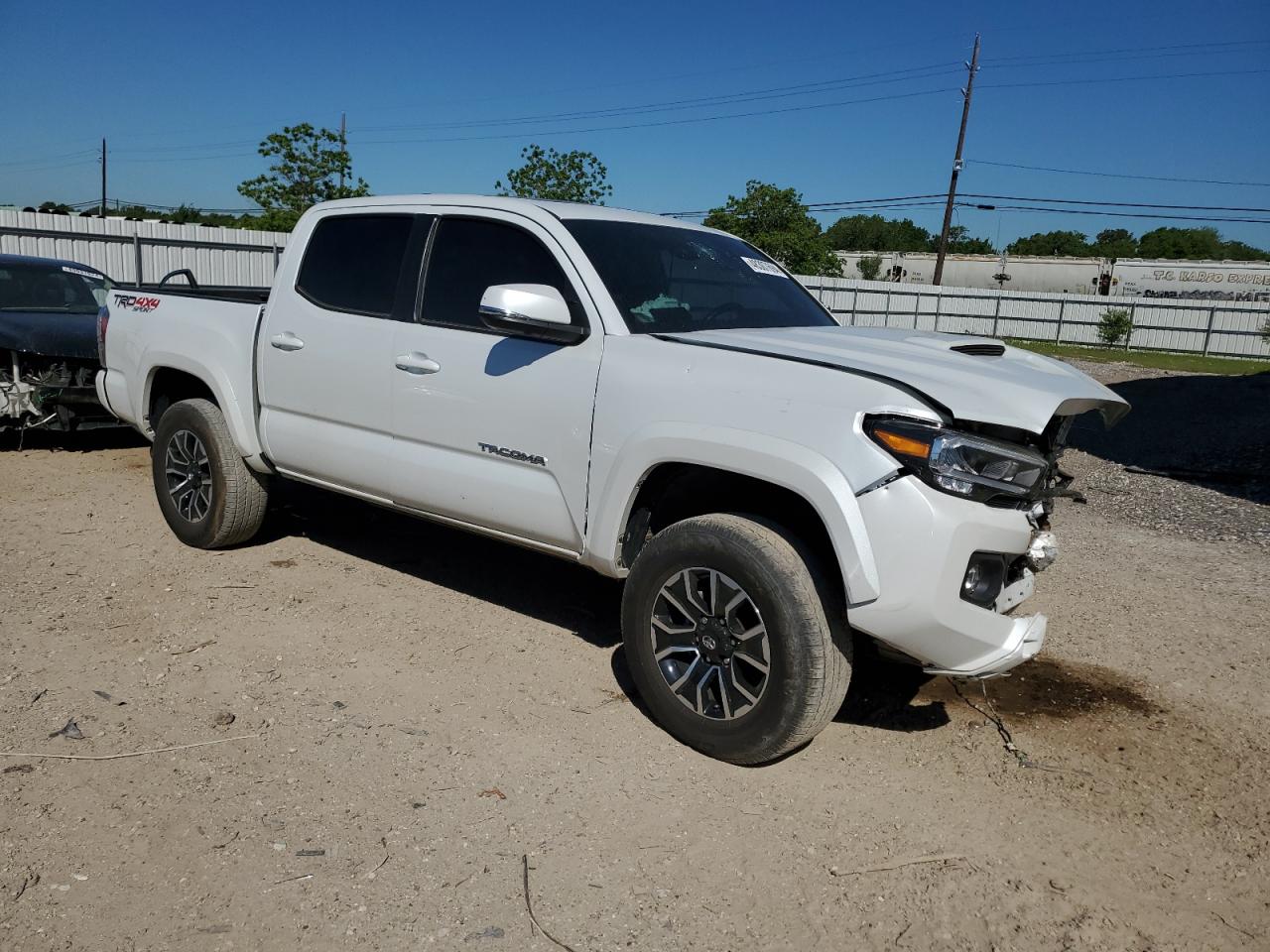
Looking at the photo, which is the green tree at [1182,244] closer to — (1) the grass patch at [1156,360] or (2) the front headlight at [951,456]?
(1) the grass patch at [1156,360]

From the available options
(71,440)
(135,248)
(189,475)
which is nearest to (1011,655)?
(189,475)

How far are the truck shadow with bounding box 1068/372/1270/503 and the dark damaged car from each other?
9407 millimetres

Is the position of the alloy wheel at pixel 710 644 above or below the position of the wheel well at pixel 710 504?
below

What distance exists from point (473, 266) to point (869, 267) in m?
64.3

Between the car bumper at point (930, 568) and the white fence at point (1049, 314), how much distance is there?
107 feet

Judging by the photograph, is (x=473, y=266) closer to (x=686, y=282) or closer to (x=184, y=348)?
(x=686, y=282)

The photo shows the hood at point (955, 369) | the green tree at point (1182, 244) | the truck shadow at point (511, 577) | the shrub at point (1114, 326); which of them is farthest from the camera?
the green tree at point (1182, 244)

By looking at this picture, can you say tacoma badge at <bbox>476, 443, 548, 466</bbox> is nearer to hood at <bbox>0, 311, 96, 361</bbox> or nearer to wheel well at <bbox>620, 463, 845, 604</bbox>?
wheel well at <bbox>620, 463, 845, 604</bbox>

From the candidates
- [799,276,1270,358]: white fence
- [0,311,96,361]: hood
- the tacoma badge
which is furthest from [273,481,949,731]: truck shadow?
[799,276,1270,358]: white fence

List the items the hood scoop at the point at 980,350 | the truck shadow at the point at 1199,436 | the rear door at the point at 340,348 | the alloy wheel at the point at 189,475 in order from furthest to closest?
the truck shadow at the point at 1199,436 → the alloy wheel at the point at 189,475 → the rear door at the point at 340,348 → the hood scoop at the point at 980,350

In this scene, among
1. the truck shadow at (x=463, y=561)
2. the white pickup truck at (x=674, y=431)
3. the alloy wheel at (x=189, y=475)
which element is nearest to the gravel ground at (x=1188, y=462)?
the white pickup truck at (x=674, y=431)

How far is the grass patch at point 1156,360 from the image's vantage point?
83.7 feet

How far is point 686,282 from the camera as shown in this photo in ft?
14.9

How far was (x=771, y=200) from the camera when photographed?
3753 centimetres
